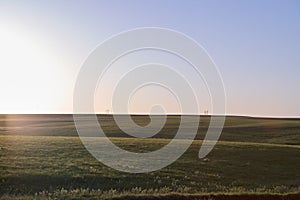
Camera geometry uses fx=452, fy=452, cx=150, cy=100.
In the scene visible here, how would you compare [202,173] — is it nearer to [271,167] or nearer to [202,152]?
[271,167]

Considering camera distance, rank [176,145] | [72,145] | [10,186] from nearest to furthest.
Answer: [10,186] → [72,145] → [176,145]

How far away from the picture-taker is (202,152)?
4219cm

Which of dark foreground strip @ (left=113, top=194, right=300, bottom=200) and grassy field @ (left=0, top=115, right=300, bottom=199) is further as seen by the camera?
grassy field @ (left=0, top=115, right=300, bottom=199)

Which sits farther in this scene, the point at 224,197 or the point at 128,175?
the point at 128,175

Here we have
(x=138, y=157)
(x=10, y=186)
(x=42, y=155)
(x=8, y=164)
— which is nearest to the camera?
(x=10, y=186)

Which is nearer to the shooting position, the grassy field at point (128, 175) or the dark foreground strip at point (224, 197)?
the dark foreground strip at point (224, 197)

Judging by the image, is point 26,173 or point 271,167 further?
point 271,167

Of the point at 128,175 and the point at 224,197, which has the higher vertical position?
the point at 128,175

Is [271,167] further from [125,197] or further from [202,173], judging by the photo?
[125,197]

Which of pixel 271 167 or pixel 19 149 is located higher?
pixel 19 149

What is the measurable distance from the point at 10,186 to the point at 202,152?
2222 centimetres

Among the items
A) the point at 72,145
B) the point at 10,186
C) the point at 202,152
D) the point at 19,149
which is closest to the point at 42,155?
the point at 19,149

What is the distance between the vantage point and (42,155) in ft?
110

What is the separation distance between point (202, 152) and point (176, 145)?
4.92 meters
